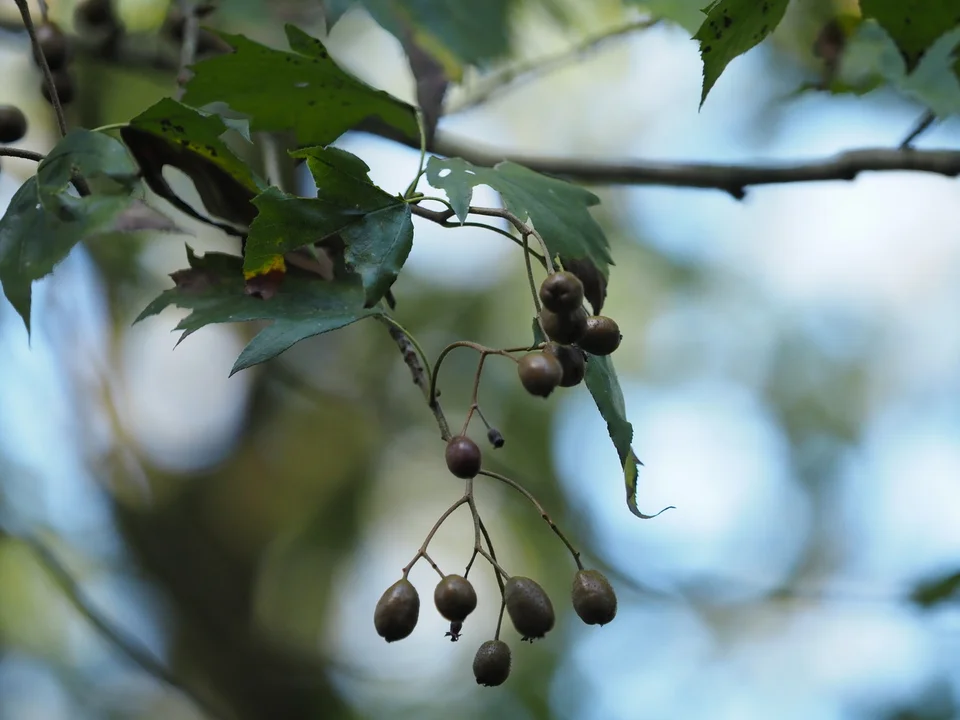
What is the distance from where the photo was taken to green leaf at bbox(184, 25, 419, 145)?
104 cm

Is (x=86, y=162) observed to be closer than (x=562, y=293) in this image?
No

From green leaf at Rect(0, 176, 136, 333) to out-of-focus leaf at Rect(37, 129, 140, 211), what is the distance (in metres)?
0.02

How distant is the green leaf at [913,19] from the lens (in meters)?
1.06

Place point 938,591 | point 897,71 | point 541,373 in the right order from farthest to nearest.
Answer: point 938,591
point 897,71
point 541,373

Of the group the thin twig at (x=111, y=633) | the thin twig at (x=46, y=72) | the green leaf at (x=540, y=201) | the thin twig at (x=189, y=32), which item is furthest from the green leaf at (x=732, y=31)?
the thin twig at (x=111, y=633)

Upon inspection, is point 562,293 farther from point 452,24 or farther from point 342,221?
point 452,24

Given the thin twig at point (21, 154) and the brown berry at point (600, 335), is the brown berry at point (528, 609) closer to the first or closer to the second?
the brown berry at point (600, 335)

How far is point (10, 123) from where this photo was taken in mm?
1215

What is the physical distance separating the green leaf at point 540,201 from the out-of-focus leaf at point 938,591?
1.18 m

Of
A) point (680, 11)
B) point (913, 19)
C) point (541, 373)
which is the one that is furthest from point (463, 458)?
point (680, 11)

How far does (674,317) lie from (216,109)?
3912 millimetres

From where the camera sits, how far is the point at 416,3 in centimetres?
146

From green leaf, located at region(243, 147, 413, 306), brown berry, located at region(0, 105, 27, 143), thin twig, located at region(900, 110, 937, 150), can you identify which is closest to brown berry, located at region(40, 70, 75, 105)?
brown berry, located at region(0, 105, 27, 143)

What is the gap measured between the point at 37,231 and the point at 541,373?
0.48 m
